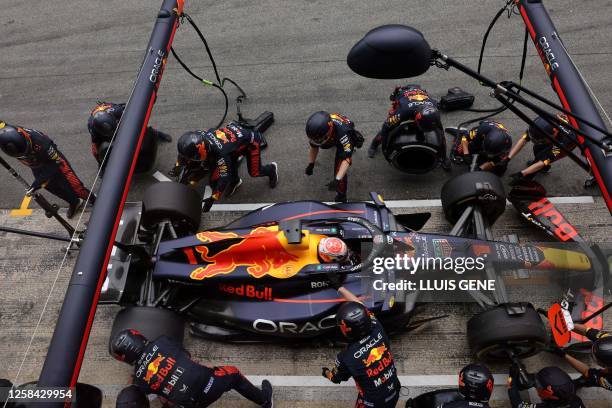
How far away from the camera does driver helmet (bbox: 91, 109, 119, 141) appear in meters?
5.95

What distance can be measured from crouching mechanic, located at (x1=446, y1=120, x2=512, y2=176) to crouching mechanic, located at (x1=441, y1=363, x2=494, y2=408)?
2.84m

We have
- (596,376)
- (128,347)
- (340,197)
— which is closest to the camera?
(128,347)

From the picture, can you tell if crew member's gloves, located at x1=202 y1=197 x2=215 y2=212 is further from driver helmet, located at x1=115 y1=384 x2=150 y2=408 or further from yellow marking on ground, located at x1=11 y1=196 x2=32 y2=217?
yellow marking on ground, located at x1=11 y1=196 x2=32 y2=217

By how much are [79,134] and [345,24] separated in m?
5.32

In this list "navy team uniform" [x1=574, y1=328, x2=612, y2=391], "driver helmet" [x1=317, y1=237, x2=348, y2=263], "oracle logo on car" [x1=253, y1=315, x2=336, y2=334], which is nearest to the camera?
"navy team uniform" [x1=574, y1=328, x2=612, y2=391]

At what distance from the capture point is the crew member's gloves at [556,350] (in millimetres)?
4793

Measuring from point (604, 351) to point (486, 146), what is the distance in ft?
8.69

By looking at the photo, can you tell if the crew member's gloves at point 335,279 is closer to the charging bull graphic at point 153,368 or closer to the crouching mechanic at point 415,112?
the charging bull graphic at point 153,368

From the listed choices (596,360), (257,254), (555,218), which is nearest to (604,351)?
(596,360)

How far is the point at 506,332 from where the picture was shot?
169 inches

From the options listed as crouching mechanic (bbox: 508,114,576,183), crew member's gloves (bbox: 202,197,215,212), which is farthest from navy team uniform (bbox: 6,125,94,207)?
crouching mechanic (bbox: 508,114,576,183)

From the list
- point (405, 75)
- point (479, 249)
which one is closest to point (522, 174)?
point (479, 249)

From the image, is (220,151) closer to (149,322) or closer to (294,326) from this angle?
(149,322)

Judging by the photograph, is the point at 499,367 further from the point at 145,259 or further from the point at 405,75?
the point at 145,259
